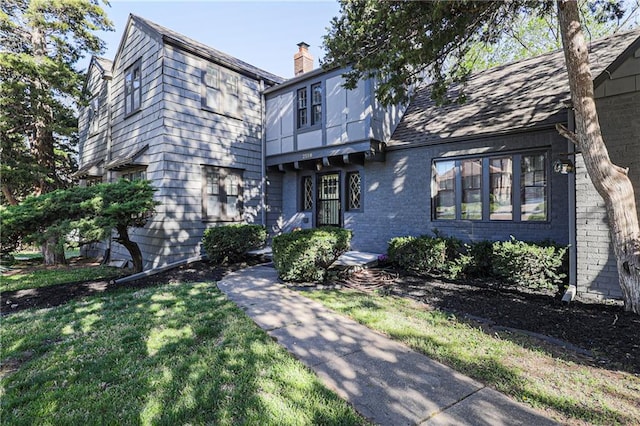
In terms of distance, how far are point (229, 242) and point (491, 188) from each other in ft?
22.7

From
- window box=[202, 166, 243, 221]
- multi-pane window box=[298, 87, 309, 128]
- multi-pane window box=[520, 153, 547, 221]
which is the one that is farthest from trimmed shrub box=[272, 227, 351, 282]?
multi-pane window box=[298, 87, 309, 128]

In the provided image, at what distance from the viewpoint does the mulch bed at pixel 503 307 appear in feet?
12.0

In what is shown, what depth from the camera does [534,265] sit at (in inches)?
245

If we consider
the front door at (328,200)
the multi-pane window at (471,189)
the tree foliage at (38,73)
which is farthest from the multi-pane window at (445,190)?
the tree foliage at (38,73)

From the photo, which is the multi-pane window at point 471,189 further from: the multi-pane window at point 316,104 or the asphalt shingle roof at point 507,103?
the multi-pane window at point 316,104

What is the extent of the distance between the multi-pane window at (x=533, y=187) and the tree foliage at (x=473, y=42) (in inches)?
98.6

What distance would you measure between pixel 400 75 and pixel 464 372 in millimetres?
5018

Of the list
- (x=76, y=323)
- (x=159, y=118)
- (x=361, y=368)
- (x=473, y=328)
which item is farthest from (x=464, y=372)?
(x=159, y=118)

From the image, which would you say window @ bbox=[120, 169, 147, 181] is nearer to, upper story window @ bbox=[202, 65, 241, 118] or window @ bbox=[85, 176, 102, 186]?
window @ bbox=[85, 176, 102, 186]

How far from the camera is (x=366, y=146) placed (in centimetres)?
920

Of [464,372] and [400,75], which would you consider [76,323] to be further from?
[400,75]

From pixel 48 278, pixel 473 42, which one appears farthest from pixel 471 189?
pixel 48 278

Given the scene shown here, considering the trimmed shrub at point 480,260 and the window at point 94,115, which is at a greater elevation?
the window at point 94,115

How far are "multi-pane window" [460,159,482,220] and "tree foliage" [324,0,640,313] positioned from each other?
7.97 feet
